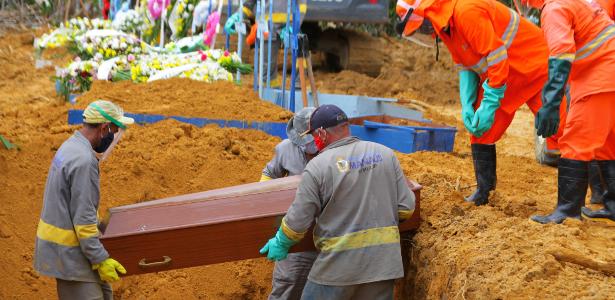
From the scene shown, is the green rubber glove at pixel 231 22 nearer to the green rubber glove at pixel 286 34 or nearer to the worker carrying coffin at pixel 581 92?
the green rubber glove at pixel 286 34

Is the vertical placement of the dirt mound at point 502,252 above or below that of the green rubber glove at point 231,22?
below

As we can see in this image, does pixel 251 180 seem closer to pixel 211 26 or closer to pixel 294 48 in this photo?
pixel 294 48

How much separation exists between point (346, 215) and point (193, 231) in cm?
86

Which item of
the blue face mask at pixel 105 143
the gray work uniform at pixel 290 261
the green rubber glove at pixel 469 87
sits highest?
the green rubber glove at pixel 469 87

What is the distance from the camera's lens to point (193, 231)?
182 inches

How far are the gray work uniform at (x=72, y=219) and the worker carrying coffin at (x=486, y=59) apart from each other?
2.34 metres

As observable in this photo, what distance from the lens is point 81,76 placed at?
11.2 metres

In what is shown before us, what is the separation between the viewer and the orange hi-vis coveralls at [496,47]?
534cm

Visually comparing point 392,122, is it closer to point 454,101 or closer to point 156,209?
point 454,101

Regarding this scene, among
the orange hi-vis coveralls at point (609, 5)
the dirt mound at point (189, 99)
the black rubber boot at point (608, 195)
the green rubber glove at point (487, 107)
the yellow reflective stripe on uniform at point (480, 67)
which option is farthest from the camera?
the dirt mound at point (189, 99)

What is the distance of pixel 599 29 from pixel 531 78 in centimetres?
69

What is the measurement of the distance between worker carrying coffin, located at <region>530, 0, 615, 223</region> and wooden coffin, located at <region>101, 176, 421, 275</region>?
1563 mm

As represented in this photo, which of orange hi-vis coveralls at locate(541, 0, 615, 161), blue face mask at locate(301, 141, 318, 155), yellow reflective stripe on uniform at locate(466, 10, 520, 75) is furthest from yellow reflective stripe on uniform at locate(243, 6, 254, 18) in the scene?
orange hi-vis coveralls at locate(541, 0, 615, 161)

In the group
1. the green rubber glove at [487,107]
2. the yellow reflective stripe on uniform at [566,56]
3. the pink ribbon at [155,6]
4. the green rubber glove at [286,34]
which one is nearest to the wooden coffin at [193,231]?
the green rubber glove at [487,107]
